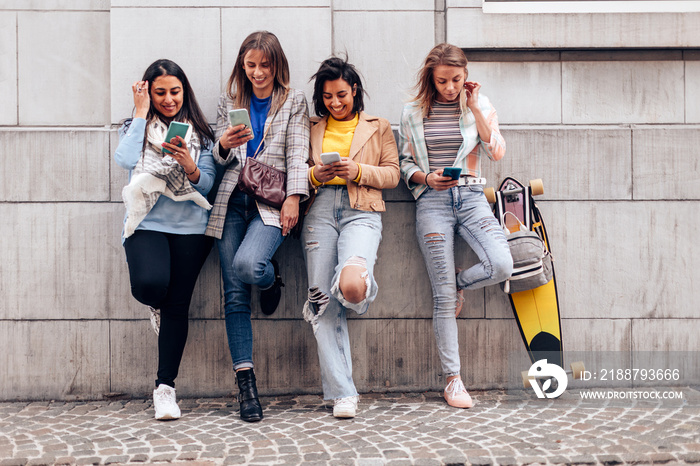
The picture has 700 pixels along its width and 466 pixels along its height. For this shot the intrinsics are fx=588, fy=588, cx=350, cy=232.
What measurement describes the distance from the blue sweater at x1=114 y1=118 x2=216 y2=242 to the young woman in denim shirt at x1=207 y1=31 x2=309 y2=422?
87 mm

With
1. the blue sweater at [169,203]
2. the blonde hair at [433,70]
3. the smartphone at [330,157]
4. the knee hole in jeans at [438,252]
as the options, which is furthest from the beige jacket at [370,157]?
the blue sweater at [169,203]

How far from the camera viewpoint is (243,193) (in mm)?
4234

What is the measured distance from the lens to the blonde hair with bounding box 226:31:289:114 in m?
4.11

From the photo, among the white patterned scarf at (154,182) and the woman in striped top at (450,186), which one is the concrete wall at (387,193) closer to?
the woman in striped top at (450,186)

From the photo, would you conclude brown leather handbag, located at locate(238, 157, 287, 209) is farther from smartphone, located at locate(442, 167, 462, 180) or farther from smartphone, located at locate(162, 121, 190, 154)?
smartphone, located at locate(442, 167, 462, 180)

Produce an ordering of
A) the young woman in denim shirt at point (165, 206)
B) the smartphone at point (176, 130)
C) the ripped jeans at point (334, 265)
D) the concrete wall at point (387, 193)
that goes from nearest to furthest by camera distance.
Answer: the smartphone at point (176, 130)
the young woman in denim shirt at point (165, 206)
the ripped jeans at point (334, 265)
the concrete wall at point (387, 193)

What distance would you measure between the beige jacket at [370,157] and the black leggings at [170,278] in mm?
1083

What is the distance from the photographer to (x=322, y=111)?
173 inches

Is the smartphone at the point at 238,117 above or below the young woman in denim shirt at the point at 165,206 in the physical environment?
above

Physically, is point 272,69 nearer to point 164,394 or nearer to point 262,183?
point 262,183

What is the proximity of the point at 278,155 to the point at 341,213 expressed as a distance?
0.61 m

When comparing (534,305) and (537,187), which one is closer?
(537,187)

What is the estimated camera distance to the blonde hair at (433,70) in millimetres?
4152

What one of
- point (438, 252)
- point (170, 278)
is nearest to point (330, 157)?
point (438, 252)
